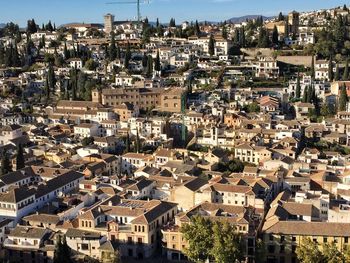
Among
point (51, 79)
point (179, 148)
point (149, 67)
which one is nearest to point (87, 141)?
point (179, 148)

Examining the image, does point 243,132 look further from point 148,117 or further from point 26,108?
point 26,108

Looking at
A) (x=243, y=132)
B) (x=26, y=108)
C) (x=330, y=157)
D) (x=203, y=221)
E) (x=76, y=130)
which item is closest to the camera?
(x=203, y=221)

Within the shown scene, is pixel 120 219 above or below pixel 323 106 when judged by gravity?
below

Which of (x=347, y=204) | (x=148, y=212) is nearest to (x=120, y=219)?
(x=148, y=212)

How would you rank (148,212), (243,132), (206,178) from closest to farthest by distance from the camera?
(148,212) → (206,178) → (243,132)

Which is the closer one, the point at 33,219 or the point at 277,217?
the point at 277,217
